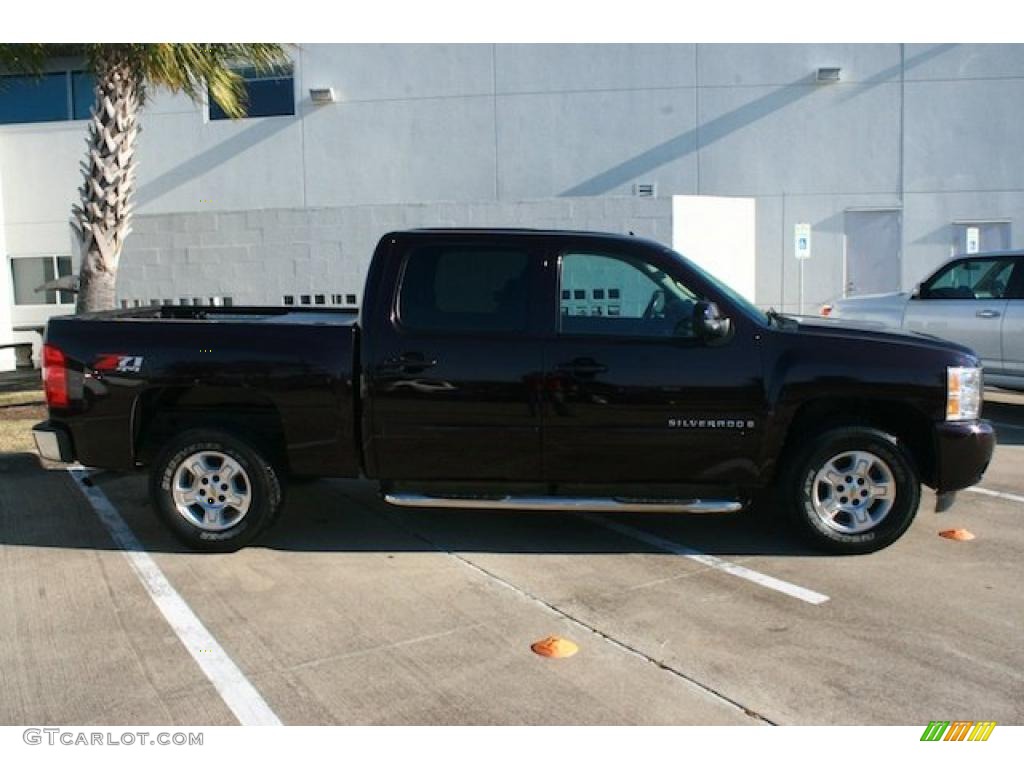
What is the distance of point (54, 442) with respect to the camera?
5.71 meters

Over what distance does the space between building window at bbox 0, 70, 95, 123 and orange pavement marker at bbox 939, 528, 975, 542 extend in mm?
19582

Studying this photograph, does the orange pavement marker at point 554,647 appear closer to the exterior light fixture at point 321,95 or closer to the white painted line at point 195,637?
the white painted line at point 195,637

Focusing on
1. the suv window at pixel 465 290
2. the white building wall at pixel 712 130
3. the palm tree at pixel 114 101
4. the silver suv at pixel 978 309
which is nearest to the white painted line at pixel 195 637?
the suv window at pixel 465 290

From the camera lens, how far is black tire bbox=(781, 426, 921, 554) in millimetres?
5387

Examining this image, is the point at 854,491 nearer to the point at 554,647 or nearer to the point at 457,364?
the point at 554,647

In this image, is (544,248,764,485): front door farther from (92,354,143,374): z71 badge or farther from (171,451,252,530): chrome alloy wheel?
(92,354,143,374): z71 badge

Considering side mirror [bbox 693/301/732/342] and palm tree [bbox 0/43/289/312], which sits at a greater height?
palm tree [bbox 0/43/289/312]

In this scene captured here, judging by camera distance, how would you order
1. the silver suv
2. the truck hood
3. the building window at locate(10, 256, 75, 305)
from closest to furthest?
the truck hood → the silver suv → the building window at locate(10, 256, 75, 305)

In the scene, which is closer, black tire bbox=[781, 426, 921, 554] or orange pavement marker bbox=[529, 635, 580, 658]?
orange pavement marker bbox=[529, 635, 580, 658]

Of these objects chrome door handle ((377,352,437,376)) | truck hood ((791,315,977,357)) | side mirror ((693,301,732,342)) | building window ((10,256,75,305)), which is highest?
building window ((10,256,75,305))

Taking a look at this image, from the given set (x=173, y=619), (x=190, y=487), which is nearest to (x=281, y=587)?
(x=173, y=619)

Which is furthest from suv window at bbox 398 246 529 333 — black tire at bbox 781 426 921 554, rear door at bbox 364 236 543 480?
black tire at bbox 781 426 921 554

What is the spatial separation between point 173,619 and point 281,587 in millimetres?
644
